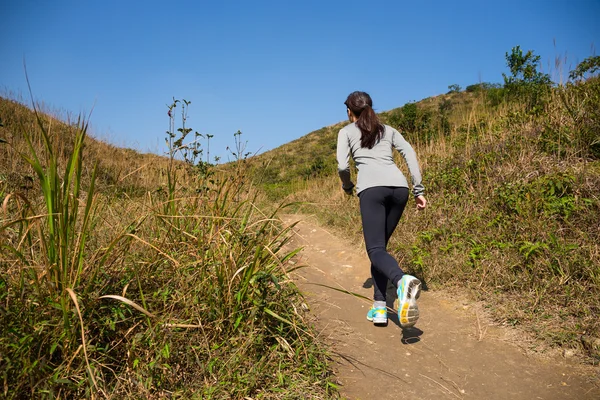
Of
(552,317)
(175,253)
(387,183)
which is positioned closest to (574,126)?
(552,317)

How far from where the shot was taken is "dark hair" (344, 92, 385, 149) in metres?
3.43

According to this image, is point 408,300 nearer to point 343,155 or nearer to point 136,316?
point 343,155

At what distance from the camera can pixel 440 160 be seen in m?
6.70

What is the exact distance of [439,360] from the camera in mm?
2881

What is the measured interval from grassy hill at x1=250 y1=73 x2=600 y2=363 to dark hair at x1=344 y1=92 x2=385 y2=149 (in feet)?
2.89

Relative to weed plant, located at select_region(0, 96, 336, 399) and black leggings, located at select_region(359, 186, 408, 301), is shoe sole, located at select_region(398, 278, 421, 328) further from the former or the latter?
weed plant, located at select_region(0, 96, 336, 399)

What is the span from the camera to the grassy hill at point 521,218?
328cm

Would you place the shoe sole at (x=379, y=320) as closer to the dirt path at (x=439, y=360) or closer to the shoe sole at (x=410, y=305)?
the dirt path at (x=439, y=360)

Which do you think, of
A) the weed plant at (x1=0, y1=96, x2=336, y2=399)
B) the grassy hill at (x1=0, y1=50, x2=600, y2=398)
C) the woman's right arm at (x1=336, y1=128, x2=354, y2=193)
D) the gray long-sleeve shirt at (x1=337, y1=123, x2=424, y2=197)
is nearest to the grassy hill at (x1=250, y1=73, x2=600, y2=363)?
the grassy hill at (x1=0, y1=50, x2=600, y2=398)

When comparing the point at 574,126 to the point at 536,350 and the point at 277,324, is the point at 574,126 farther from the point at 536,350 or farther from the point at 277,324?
the point at 277,324

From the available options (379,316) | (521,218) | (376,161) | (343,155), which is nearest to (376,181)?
(376,161)

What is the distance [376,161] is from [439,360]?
167 centimetres

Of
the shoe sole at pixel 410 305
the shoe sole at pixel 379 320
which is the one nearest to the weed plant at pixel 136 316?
the shoe sole at pixel 410 305

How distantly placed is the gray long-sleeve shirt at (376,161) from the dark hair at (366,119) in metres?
0.05
